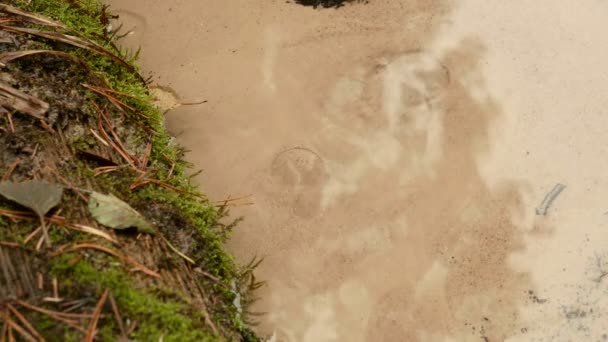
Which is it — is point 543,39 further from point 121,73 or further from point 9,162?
point 9,162

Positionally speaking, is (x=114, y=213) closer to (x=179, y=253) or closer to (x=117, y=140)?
(x=179, y=253)

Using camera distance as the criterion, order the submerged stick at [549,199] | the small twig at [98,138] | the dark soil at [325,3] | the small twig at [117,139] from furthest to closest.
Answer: the dark soil at [325,3] < the submerged stick at [549,199] < the small twig at [117,139] < the small twig at [98,138]

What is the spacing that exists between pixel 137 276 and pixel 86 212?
41 centimetres

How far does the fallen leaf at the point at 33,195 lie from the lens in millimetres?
2668

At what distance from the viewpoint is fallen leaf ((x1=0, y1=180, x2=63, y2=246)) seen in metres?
2.67

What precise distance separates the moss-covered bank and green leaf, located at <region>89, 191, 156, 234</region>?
0.14 ft

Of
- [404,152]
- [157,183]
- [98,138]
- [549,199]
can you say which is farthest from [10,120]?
[549,199]

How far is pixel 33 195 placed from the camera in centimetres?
269

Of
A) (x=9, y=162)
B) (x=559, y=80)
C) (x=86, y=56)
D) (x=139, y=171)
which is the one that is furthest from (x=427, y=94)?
(x=9, y=162)

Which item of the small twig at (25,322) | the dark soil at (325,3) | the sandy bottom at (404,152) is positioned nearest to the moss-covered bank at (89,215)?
the small twig at (25,322)

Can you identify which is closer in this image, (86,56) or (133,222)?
(133,222)

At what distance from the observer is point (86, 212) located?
2857 mm

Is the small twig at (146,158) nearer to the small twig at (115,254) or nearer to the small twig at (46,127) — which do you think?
the small twig at (46,127)

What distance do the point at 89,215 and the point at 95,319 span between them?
0.58 meters
